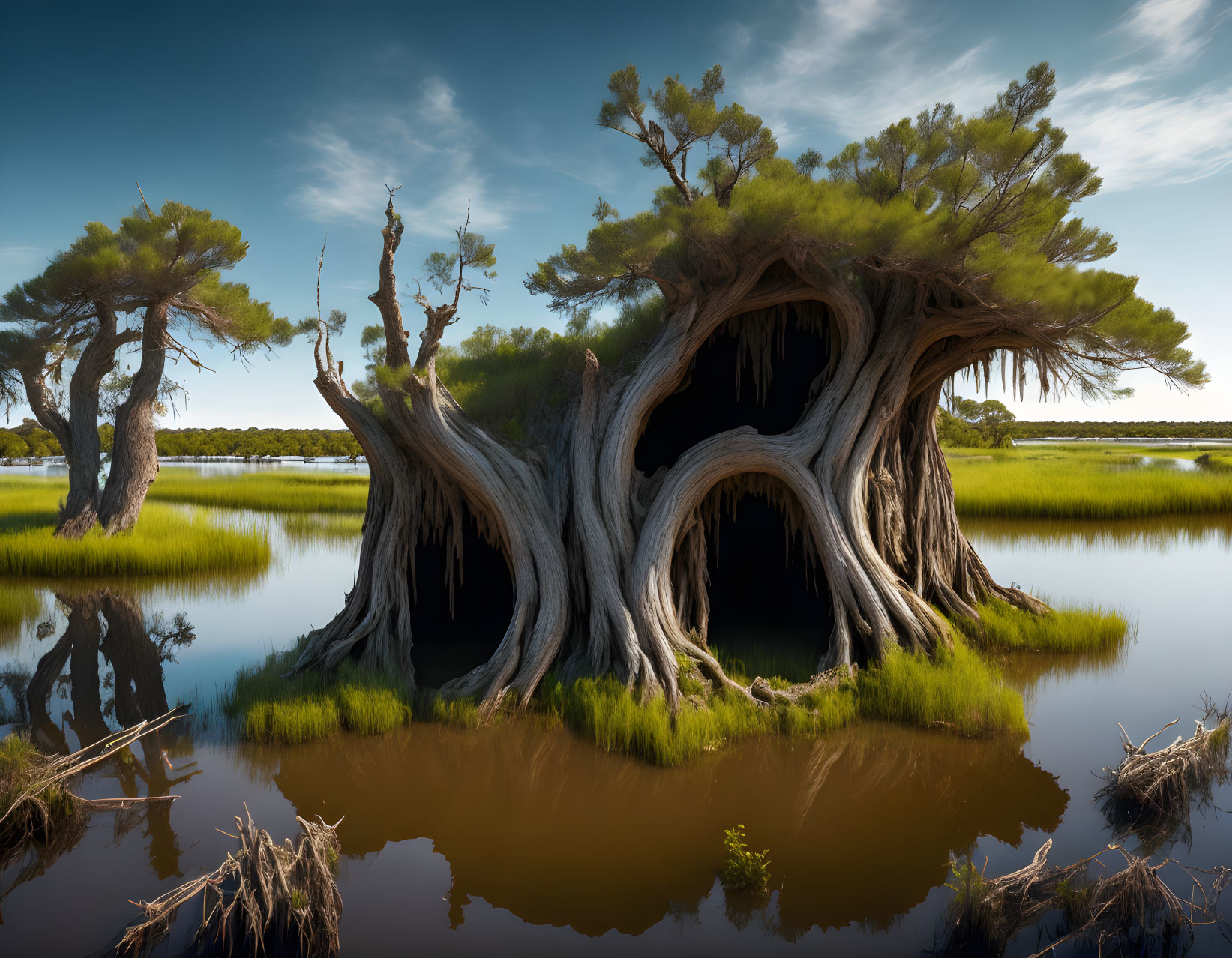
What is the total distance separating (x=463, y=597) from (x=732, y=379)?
4.53 m

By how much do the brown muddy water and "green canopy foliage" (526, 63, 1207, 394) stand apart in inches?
166

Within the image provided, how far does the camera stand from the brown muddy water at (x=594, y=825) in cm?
398

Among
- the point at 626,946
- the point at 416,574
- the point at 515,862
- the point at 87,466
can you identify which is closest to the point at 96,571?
the point at 87,466

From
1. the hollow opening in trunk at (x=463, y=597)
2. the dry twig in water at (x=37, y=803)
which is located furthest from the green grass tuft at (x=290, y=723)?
the hollow opening in trunk at (x=463, y=597)

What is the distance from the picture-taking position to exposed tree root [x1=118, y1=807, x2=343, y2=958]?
12.2ft

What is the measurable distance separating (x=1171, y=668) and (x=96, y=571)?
18207 mm

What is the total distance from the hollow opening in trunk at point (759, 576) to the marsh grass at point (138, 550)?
35.9 ft

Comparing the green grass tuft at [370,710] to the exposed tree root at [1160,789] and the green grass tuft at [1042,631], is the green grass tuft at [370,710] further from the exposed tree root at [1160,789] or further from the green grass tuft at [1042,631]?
the green grass tuft at [1042,631]

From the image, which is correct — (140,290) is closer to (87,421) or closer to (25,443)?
(87,421)

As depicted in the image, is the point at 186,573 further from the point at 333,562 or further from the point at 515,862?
the point at 515,862

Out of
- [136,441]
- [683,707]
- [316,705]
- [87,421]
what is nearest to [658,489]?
[683,707]

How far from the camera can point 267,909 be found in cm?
376

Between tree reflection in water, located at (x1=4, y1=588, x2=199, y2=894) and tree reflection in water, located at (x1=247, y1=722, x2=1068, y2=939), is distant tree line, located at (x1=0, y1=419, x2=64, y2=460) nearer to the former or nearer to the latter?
tree reflection in water, located at (x1=4, y1=588, x2=199, y2=894)

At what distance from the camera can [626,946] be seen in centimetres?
385
